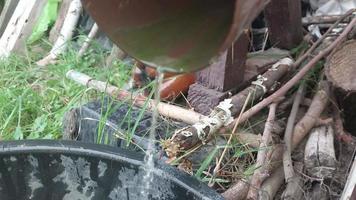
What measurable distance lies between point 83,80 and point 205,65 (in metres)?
1.69

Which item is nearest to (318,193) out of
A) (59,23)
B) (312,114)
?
(312,114)

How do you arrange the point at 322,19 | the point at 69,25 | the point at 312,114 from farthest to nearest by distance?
the point at 69,25
the point at 322,19
the point at 312,114

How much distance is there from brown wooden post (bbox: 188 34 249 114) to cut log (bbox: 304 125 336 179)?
0.37m

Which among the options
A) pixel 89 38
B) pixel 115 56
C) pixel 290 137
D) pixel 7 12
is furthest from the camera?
pixel 7 12

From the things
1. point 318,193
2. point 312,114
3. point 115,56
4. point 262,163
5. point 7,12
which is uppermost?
point 7,12

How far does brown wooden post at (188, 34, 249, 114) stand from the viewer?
2.13m

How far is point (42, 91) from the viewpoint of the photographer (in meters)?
2.75

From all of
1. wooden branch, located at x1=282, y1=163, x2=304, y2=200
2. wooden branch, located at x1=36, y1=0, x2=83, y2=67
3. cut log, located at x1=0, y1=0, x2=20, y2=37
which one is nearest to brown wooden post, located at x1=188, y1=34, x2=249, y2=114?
wooden branch, located at x1=282, y1=163, x2=304, y2=200

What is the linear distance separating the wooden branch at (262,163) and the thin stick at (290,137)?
7cm

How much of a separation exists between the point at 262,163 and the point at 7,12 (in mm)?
2256

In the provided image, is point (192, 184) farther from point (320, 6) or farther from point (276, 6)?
point (320, 6)

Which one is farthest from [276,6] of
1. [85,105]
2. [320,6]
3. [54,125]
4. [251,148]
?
[54,125]

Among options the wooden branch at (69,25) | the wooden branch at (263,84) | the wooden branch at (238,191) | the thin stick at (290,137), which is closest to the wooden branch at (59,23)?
the wooden branch at (69,25)

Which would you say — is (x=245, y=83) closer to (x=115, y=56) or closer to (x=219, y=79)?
(x=219, y=79)
